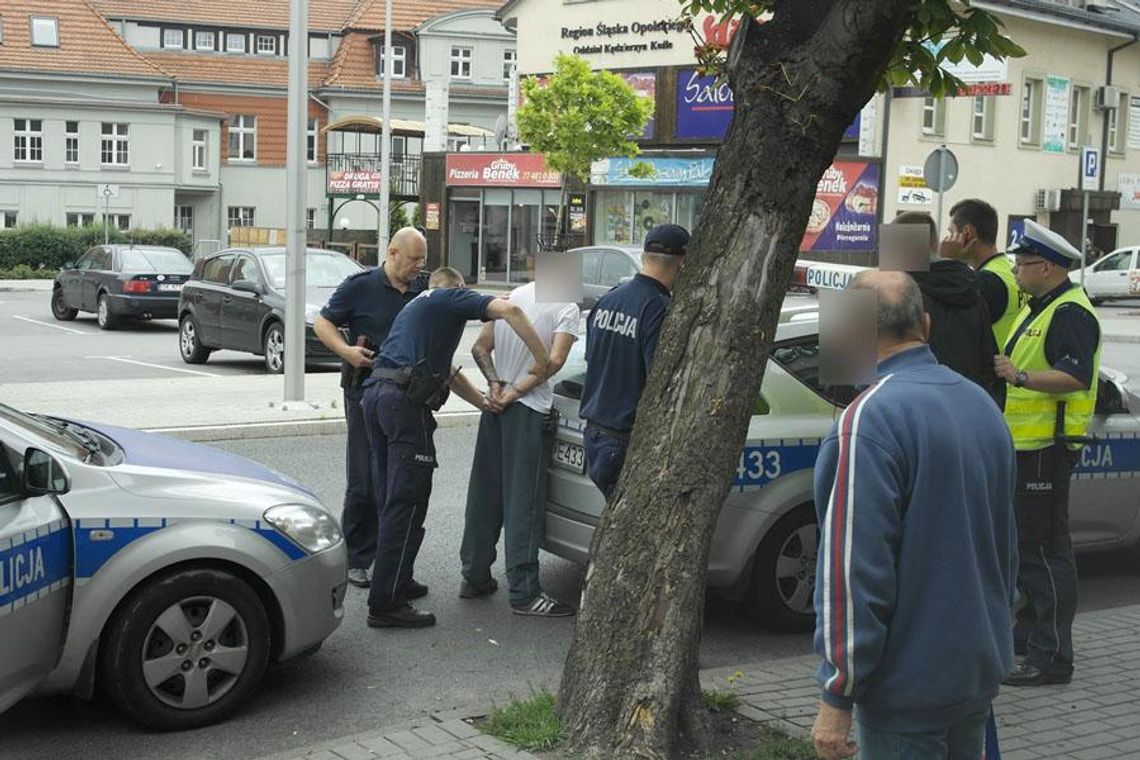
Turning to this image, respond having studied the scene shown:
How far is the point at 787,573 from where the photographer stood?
689 cm

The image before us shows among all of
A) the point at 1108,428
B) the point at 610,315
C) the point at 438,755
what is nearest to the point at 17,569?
the point at 438,755

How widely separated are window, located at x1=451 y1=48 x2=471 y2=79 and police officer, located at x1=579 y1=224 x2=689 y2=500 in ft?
182

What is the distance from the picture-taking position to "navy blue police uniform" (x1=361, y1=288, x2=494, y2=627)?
6613 millimetres

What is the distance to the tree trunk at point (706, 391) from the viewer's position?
15.4 feet

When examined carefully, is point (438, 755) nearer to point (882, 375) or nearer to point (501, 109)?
point (882, 375)

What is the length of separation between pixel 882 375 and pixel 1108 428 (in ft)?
15.5

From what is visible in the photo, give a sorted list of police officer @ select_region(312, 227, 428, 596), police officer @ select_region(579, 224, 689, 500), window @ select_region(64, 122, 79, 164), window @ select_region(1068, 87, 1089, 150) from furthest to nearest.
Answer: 1. window @ select_region(64, 122, 79, 164)
2. window @ select_region(1068, 87, 1089, 150)
3. police officer @ select_region(312, 227, 428, 596)
4. police officer @ select_region(579, 224, 689, 500)

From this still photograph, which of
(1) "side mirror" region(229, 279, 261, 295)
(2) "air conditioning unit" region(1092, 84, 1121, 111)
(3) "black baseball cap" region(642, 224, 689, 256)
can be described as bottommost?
(1) "side mirror" region(229, 279, 261, 295)

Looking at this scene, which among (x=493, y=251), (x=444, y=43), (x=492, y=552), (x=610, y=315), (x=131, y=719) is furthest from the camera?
(x=444, y=43)

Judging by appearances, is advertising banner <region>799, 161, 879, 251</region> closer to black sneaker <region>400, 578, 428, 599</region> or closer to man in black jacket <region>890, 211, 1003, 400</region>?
black sneaker <region>400, 578, 428, 599</region>

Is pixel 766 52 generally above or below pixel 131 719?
above

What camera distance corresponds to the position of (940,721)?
319 cm

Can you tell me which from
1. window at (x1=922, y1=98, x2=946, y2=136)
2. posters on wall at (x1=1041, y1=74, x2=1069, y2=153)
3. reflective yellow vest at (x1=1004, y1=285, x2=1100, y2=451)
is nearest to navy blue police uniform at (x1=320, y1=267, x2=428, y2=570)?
reflective yellow vest at (x1=1004, y1=285, x2=1100, y2=451)

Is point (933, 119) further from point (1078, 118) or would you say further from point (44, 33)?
point (44, 33)
